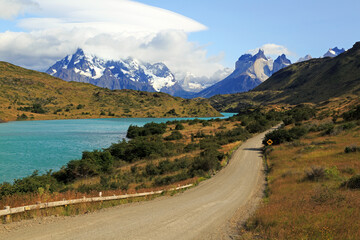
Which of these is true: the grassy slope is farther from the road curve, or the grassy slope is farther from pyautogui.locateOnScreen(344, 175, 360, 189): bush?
the road curve

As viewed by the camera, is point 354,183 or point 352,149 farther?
point 352,149

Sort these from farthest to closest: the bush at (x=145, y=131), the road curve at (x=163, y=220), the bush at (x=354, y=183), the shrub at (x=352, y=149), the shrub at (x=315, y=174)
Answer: the bush at (x=145, y=131), the shrub at (x=352, y=149), the shrub at (x=315, y=174), the bush at (x=354, y=183), the road curve at (x=163, y=220)

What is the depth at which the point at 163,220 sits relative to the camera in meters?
13.2

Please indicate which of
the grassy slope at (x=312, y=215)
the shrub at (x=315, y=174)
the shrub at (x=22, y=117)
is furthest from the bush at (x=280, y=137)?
the shrub at (x=22, y=117)

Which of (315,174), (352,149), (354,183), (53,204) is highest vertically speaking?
(53,204)

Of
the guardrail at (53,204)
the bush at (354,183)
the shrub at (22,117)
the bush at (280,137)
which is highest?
the shrub at (22,117)

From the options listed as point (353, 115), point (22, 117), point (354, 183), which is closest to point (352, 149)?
point (354, 183)

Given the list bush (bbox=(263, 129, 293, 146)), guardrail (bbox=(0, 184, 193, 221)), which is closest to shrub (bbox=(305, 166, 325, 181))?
guardrail (bbox=(0, 184, 193, 221))

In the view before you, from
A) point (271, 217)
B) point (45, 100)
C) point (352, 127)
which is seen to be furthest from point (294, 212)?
point (45, 100)

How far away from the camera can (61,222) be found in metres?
12.0

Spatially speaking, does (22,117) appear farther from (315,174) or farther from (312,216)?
(312,216)

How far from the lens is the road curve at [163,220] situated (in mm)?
10695

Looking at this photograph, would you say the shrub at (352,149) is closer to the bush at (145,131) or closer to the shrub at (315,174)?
the shrub at (315,174)

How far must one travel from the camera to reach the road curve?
421 inches
